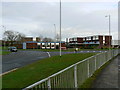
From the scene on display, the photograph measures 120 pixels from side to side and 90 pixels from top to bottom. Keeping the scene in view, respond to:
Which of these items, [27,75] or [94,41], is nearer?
[27,75]

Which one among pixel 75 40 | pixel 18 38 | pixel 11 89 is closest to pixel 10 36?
pixel 18 38

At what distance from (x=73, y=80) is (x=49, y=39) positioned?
9132 centimetres

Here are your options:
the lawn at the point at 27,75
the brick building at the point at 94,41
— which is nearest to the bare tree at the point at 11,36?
the brick building at the point at 94,41

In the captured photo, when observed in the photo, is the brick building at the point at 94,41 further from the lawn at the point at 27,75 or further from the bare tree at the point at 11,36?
the lawn at the point at 27,75

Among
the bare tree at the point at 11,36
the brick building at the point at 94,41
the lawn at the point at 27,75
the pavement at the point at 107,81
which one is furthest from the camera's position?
the brick building at the point at 94,41

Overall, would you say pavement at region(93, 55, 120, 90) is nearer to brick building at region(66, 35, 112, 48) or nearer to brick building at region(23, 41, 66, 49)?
brick building at region(23, 41, 66, 49)

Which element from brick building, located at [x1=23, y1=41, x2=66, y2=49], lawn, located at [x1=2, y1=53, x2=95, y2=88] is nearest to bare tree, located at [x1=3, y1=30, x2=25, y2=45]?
brick building, located at [x1=23, y1=41, x2=66, y2=49]

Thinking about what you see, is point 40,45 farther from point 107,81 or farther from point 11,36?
point 107,81

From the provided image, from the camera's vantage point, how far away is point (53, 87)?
3.41 meters

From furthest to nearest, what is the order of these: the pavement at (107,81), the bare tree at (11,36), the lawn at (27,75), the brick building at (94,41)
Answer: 1. the brick building at (94,41)
2. the bare tree at (11,36)
3. the lawn at (27,75)
4. the pavement at (107,81)

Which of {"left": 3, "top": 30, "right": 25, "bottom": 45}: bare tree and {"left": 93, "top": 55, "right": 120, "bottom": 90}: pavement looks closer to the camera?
{"left": 93, "top": 55, "right": 120, "bottom": 90}: pavement

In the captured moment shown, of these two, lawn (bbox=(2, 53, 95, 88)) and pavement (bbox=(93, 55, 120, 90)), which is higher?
pavement (bbox=(93, 55, 120, 90))

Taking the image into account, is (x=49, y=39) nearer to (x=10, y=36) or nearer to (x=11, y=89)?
(x=10, y=36)

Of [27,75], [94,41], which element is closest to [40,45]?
[94,41]
